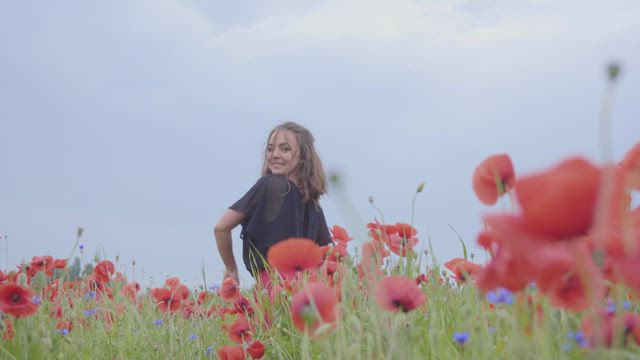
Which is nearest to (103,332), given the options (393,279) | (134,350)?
(134,350)

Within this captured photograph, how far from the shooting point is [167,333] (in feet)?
11.1

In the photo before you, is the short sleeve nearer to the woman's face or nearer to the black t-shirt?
the black t-shirt

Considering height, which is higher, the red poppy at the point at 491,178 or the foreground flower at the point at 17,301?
the red poppy at the point at 491,178

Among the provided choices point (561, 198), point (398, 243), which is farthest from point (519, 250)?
point (398, 243)

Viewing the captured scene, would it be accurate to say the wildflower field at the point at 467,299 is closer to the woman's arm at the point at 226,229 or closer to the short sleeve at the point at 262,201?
the woman's arm at the point at 226,229

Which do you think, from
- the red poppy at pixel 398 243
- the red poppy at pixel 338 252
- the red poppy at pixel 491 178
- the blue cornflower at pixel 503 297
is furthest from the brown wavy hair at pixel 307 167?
the red poppy at pixel 491 178

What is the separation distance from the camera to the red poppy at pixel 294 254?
1.47 meters

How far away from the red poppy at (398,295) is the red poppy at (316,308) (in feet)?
0.33

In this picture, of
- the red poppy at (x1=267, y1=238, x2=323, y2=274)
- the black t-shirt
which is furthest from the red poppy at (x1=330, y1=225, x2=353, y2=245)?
the black t-shirt

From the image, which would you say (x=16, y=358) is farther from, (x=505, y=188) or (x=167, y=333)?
(x=505, y=188)

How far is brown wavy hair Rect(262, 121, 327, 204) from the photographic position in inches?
189

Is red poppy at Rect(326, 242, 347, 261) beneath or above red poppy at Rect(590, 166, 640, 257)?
beneath

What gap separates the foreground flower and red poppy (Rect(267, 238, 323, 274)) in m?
1.15

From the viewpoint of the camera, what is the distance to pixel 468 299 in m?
1.70
